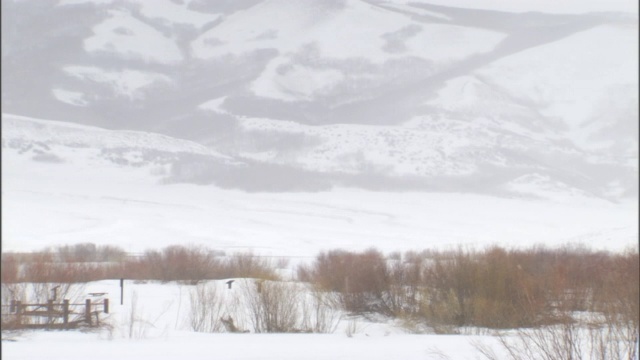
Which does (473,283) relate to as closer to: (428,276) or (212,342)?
(428,276)

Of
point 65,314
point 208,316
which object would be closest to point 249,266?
point 208,316

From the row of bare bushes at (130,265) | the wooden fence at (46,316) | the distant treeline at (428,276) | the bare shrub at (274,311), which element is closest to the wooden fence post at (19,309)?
the wooden fence at (46,316)

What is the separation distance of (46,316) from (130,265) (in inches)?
278

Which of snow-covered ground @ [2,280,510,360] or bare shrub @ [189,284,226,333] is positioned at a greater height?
bare shrub @ [189,284,226,333]

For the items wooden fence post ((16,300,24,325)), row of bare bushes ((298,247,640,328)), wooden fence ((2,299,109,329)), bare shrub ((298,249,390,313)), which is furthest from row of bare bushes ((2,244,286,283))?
row of bare bushes ((298,247,640,328))

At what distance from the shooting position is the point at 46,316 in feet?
41.6

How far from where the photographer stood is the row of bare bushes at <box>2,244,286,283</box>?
1440 cm

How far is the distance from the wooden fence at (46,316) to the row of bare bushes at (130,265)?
1.04 metres

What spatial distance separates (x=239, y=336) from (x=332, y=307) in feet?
11.0

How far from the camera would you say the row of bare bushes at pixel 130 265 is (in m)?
14.4

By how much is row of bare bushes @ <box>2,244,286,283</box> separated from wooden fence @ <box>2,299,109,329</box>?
1.04 metres

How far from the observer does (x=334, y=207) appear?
161 ft

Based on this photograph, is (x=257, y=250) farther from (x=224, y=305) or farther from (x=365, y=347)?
(x=365, y=347)

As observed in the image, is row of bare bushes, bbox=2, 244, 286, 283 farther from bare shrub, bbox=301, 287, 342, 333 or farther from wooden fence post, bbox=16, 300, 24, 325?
wooden fence post, bbox=16, 300, 24, 325
